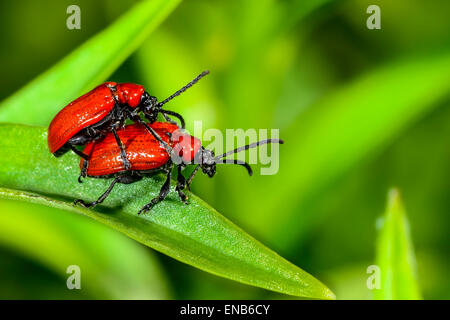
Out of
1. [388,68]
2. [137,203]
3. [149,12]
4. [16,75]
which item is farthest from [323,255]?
[16,75]

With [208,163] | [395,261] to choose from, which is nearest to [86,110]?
[208,163]

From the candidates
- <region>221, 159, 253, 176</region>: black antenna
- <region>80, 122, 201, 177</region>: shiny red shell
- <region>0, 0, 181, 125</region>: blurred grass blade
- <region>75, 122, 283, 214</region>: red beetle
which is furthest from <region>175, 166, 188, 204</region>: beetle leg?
<region>0, 0, 181, 125</region>: blurred grass blade

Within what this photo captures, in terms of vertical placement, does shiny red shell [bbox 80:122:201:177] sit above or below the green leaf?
above

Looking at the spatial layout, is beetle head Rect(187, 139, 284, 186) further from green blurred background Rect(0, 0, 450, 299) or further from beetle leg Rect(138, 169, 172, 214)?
beetle leg Rect(138, 169, 172, 214)

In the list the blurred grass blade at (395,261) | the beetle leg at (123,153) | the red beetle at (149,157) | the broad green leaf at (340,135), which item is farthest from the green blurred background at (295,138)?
the blurred grass blade at (395,261)

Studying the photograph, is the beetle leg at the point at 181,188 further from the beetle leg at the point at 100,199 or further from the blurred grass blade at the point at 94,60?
the blurred grass blade at the point at 94,60

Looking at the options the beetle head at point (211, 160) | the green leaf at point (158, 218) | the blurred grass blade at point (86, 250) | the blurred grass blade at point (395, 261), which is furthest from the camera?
the beetle head at point (211, 160)
